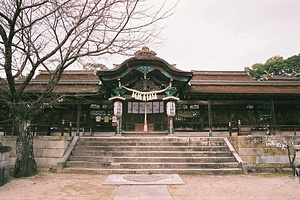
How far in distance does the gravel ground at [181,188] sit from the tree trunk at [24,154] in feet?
1.45

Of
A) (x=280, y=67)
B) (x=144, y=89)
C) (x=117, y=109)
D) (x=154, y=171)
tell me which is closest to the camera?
(x=154, y=171)

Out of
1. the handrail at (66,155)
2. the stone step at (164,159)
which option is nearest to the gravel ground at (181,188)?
the handrail at (66,155)

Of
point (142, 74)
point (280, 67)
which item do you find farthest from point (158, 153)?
point (280, 67)

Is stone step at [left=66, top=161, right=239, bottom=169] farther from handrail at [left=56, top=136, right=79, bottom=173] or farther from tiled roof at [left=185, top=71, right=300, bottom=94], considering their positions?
tiled roof at [left=185, top=71, right=300, bottom=94]

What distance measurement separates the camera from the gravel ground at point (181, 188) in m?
5.28

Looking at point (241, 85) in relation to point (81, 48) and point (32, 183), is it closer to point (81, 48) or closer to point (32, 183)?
point (81, 48)

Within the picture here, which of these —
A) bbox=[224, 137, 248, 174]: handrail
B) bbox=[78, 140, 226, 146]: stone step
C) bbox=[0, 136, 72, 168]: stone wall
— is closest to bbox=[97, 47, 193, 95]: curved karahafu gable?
bbox=[78, 140, 226, 146]: stone step

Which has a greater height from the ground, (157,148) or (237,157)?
(157,148)

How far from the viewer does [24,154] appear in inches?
306

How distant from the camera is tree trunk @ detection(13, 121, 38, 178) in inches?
299

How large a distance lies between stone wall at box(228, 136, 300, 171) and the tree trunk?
878cm

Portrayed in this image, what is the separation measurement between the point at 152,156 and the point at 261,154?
194 inches

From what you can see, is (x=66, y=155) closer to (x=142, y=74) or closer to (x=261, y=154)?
(x=142, y=74)

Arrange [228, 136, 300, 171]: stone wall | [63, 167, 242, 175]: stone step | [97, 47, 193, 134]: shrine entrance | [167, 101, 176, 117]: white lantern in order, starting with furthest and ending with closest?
1. [167, 101, 176, 117]: white lantern
2. [97, 47, 193, 134]: shrine entrance
3. [228, 136, 300, 171]: stone wall
4. [63, 167, 242, 175]: stone step
